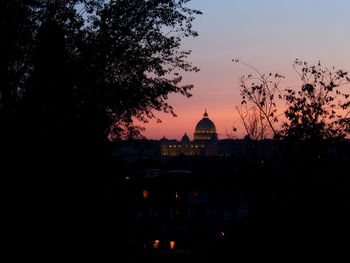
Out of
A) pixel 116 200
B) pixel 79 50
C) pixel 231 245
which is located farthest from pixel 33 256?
pixel 79 50

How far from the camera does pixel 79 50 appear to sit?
63.6ft

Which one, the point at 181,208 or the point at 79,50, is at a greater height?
the point at 79,50

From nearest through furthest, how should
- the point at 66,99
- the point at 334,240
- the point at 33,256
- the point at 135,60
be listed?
the point at 334,240 < the point at 33,256 < the point at 66,99 < the point at 135,60

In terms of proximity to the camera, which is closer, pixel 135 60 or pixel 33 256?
pixel 33 256

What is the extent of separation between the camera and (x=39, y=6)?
18.2m

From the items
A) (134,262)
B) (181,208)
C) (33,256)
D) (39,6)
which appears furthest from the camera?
(181,208)

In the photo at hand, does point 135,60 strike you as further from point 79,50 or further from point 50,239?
point 50,239

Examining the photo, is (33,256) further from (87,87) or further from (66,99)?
(87,87)

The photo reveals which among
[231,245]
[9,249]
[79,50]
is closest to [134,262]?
[231,245]

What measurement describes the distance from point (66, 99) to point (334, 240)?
7216 mm

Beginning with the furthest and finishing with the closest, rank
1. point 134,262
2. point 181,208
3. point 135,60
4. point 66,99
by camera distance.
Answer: point 181,208
point 135,60
point 134,262
point 66,99

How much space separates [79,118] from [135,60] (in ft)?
19.1

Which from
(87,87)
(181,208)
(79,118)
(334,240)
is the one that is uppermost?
(87,87)

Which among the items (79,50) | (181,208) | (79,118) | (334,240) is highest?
(79,50)
